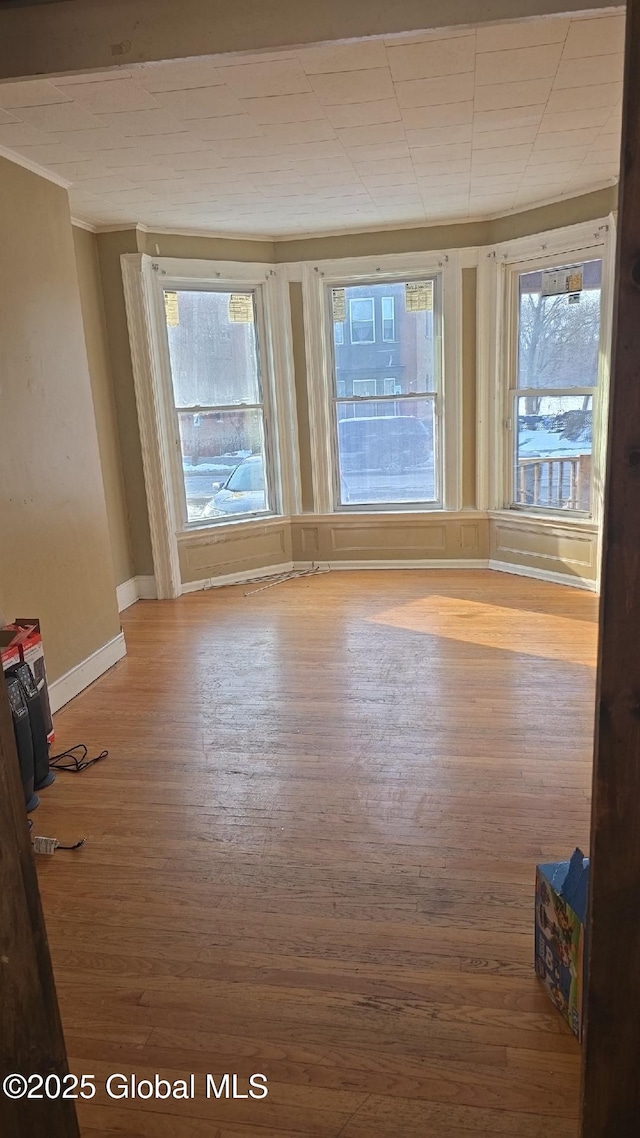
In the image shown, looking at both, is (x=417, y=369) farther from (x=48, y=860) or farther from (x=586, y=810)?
(x=48, y=860)

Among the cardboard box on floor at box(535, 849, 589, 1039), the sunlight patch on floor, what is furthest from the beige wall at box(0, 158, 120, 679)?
the cardboard box on floor at box(535, 849, 589, 1039)

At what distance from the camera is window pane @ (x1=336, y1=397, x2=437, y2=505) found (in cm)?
607

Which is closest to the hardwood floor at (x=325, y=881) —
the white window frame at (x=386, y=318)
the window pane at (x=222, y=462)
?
the window pane at (x=222, y=462)

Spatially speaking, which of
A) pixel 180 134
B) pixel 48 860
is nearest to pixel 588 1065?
pixel 48 860

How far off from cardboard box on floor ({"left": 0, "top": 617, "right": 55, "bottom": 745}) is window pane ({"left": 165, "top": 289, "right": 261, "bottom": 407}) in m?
2.91

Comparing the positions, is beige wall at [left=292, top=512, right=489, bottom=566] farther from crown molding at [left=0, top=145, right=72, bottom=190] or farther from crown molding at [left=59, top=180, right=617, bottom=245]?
crown molding at [left=0, top=145, right=72, bottom=190]

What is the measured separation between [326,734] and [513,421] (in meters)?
3.40

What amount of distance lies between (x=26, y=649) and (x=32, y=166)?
2456mm

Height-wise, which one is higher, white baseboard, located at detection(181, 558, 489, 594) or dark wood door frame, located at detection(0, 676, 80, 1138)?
dark wood door frame, located at detection(0, 676, 80, 1138)

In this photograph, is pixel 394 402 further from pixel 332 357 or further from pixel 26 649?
pixel 26 649

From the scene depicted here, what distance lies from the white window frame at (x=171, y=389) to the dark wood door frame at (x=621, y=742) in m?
4.77

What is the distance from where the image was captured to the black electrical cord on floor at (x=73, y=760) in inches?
126

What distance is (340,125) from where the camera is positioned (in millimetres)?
3311

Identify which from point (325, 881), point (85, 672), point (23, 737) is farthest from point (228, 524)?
point (325, 881)
